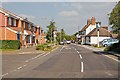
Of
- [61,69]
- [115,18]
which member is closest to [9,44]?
[115,18]

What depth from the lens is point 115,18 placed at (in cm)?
3091

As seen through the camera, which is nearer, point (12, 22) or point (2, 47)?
point (2, 47)

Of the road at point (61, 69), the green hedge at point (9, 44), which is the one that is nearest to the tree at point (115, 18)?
the road at point (61, 69)

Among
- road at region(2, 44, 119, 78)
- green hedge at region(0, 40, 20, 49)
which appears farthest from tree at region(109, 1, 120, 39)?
green hedge at region(0, 40, 20, 49)

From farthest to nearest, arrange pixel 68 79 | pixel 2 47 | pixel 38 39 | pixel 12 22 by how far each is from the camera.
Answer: pixel 38 39, pixel 12 22, pixel 2 47, pixel 68 79

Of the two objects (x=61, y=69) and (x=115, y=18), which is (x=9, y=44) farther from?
(x=61, y=69)

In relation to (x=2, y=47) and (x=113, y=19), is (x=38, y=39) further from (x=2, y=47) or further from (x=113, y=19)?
(x=113, y=19)

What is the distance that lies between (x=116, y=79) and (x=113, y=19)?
20617mm

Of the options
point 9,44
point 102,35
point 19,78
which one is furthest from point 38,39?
point 19,78

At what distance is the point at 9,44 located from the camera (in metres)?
41.7

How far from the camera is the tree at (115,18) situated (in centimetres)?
3018

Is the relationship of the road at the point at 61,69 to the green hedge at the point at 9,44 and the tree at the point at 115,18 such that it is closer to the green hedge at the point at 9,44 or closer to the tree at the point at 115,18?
the tree at the point at 115,18

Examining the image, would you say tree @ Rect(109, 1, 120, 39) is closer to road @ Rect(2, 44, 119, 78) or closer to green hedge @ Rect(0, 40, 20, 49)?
road @ Rect(2, 44, 119, 78)

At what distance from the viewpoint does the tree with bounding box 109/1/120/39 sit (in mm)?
30184
